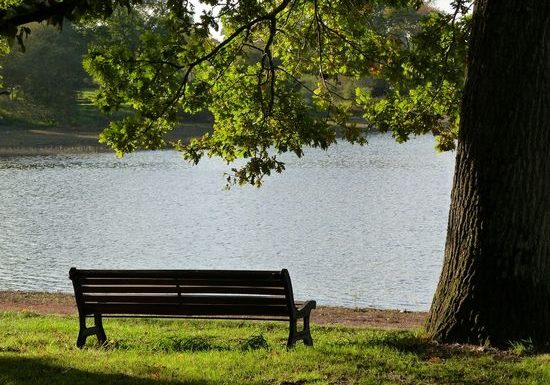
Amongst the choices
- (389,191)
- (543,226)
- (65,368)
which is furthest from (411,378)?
(389,191)

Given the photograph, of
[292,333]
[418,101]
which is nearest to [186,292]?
[292,333]

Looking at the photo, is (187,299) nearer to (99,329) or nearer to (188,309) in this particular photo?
(188,309)

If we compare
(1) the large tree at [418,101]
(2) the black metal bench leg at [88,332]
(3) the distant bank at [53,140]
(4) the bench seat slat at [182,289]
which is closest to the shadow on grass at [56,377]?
(4) the bench seat slat at [182,289]

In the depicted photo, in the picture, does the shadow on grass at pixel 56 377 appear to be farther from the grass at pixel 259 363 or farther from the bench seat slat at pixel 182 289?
the bench seat slat at pixel 182 289

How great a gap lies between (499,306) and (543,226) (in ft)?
2.66

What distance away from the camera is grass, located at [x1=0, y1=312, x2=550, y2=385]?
21.2 feet

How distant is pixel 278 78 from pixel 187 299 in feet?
21.2

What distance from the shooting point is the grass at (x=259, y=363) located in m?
6.45

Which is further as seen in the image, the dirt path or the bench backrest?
the dirt path

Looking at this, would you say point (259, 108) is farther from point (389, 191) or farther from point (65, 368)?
point (389, 191)

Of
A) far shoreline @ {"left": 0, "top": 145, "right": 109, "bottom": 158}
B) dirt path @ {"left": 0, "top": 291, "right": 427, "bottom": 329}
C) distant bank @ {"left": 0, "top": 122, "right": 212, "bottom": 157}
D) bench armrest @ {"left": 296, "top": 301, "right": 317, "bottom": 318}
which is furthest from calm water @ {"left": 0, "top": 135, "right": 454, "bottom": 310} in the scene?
distant bank @ {"left": 0, "top": 122, "right": 212, "bottom": 157}

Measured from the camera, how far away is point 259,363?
6988 mm

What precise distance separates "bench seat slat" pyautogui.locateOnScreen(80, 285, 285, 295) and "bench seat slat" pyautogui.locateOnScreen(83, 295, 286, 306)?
0.20 ft

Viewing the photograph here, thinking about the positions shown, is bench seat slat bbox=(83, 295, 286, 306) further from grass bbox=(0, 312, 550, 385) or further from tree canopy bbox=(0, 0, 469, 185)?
tree canopy bbox=(0, 0, 469, 185)
